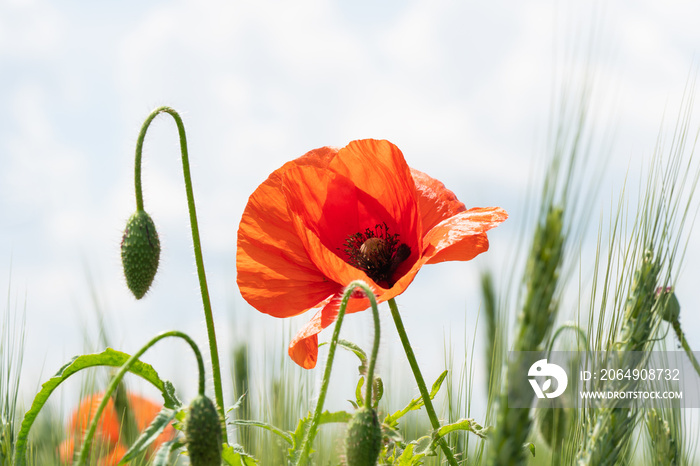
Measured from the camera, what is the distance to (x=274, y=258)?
1.54 metres

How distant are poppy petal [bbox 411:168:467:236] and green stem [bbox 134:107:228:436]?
52 centimetres

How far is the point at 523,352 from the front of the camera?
80 cm

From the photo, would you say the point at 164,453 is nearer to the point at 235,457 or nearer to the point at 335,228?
the point at 235,457

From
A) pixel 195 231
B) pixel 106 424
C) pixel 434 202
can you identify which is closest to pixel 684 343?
pixel 434 202

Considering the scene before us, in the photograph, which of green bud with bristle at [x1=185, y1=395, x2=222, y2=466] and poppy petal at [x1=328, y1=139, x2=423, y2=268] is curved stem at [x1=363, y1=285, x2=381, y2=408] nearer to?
green bud with bristle at [x1=185, y1=395, x2=222, y2=466]

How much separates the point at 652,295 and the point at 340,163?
0.67 meters

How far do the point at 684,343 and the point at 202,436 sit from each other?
3.92 ft

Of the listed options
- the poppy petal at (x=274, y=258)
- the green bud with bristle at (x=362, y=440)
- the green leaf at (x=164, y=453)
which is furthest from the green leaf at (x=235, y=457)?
the poppy petal at (x=274, y=258)

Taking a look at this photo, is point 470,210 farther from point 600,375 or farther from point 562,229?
point 562,229

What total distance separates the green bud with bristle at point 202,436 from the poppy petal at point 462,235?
0.56 m

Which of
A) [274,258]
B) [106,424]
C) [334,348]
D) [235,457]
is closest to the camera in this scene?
[334,348]

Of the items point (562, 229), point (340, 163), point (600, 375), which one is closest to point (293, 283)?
point (340, 163)

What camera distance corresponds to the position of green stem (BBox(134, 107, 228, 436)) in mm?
1146

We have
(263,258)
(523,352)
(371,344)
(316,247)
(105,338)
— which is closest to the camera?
(523,352)
